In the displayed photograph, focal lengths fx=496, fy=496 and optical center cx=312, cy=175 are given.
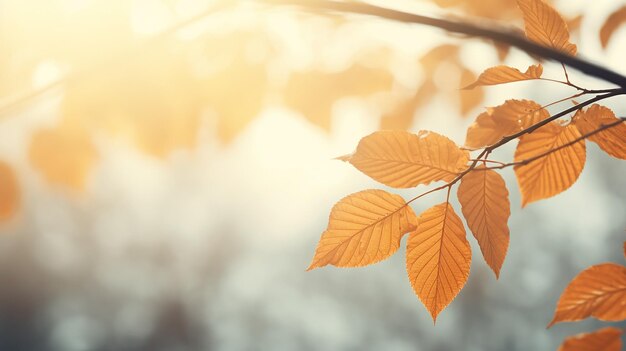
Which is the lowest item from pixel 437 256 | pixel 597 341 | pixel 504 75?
pixel 597 341

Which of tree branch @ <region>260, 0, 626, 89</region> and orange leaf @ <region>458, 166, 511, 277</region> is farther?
orange leaf @ <region>458, 166, 511, 277</region>

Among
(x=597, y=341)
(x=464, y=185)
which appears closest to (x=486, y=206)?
(x=464, y=185)

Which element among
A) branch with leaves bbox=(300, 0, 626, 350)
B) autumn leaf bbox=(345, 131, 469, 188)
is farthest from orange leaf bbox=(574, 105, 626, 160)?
autumn leaf bbox=(345, 131, 469, 188)

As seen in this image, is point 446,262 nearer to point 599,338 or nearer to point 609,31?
point 599,338

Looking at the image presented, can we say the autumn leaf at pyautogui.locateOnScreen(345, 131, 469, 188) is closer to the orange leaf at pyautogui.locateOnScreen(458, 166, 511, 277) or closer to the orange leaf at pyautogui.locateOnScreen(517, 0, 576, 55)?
the orange leaf at pyautogui.locateOnScreen(458, 166, 511, 277)

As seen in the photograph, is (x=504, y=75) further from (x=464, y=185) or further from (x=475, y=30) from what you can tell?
(x=475, y=30)
